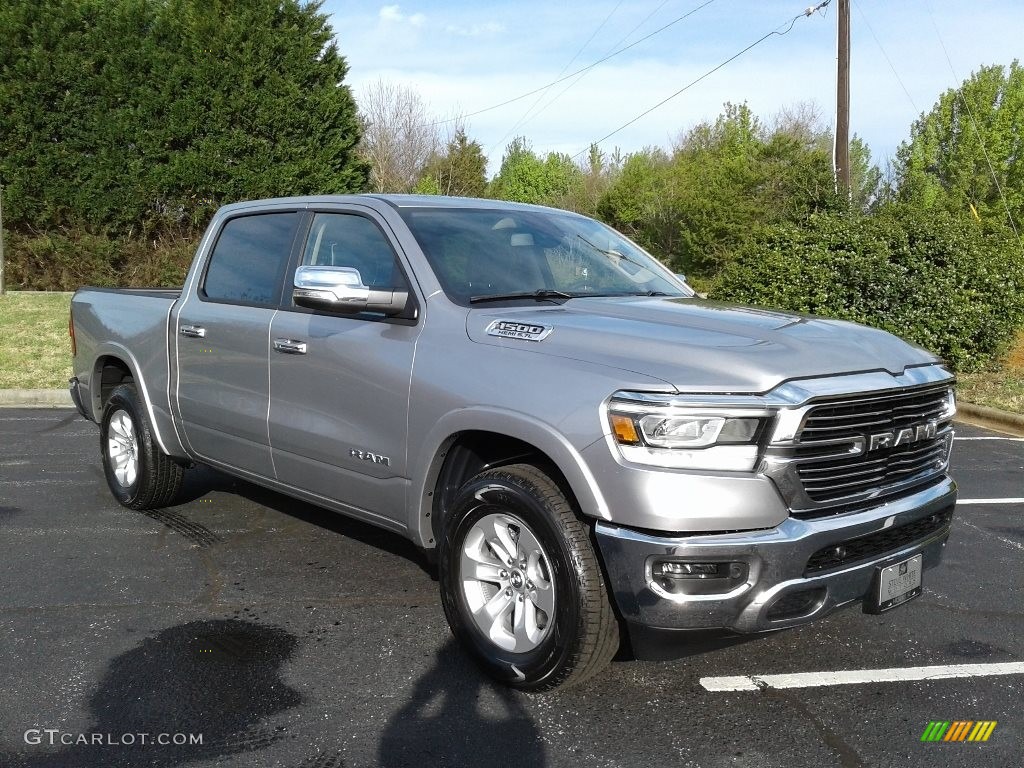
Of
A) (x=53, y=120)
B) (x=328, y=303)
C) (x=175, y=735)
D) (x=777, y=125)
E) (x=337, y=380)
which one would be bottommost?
(x=175, y=735)

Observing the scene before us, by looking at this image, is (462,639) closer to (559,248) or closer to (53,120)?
(559,248)

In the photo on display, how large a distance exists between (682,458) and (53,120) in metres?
20.3

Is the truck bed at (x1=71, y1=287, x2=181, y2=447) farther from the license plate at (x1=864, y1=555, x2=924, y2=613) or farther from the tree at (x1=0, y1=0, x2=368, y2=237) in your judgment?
the tree at (x1=0, y1=0, x2=368, y2=237)

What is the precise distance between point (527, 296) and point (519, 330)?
55cm

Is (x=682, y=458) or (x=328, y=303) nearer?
(x=682, y=458)

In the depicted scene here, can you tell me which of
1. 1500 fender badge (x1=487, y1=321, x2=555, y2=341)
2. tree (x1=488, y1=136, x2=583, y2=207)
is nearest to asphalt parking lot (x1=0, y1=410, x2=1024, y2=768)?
1500 fender badge (x1=487, y1=321, x2=555, y2=341)

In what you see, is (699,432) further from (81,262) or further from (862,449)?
(81,262)

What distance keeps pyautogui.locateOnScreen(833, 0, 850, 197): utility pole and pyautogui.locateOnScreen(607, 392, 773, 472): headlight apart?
58.0 feet

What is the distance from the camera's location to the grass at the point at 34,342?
12.0 m

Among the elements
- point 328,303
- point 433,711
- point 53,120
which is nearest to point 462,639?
point 433,711

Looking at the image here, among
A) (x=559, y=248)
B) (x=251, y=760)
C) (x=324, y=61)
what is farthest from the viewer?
(x=324, y=61)

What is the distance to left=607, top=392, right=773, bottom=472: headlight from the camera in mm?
3154

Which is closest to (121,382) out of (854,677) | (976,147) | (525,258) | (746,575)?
Answer: (525,258)

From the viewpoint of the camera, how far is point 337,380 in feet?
14.3
